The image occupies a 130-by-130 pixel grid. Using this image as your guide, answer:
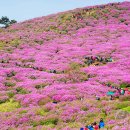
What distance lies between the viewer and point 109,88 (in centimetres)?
3212

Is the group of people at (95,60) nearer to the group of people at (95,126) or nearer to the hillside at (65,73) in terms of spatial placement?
the hillside at (65,73)

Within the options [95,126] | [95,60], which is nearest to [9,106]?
[95,126]

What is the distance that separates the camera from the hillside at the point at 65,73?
25.2 metres

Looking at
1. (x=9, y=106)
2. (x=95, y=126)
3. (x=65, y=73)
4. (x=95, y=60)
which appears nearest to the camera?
(x=95, y=126)

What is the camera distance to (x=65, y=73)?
3959 cm

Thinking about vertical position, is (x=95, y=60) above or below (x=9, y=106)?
below

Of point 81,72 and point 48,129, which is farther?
point 81,72

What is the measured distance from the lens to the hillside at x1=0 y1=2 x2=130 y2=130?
82.8 ft

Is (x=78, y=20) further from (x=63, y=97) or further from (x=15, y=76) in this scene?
(x=63, y=97)

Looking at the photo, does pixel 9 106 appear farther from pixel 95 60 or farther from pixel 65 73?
pixel 95 60

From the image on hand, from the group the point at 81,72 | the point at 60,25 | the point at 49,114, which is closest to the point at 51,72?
the point at 81,72

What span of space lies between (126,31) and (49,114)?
41057 millimetres

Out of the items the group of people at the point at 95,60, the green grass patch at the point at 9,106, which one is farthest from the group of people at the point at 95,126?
the group of people at the point at 95,60

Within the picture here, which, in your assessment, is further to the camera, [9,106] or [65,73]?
[65,73]
